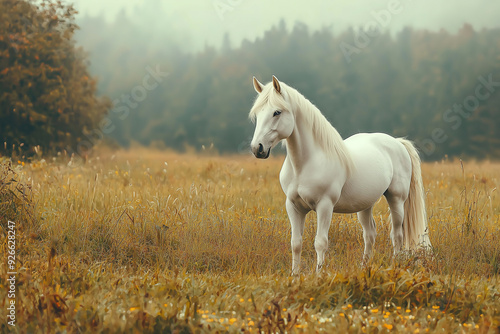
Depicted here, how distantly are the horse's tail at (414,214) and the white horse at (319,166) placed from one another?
0.14ft

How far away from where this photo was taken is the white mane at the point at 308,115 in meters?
4.93

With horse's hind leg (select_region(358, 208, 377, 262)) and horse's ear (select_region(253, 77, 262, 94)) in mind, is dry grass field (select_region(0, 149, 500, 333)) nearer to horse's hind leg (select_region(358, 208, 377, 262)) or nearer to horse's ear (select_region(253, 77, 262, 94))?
horse's hind leg (select_region(358, 208, 377, 262))

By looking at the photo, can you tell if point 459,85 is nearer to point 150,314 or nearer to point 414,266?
point 414,266

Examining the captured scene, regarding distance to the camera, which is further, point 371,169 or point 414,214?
point 414,214

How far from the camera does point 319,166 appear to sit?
17.4 feet

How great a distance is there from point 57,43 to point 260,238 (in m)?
14.0

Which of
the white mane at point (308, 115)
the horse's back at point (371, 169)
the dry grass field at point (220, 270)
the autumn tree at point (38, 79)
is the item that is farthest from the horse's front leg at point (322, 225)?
the autumn tree at point (38, 79)

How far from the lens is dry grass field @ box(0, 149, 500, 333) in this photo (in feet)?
12.4

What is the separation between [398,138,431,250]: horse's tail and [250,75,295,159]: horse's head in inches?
104

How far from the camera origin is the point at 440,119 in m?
24.5

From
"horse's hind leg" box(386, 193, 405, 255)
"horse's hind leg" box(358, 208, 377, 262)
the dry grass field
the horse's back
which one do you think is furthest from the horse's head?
"horse's hind leg" box(386, 193, 405, 255)

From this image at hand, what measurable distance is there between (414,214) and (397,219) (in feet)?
1.06

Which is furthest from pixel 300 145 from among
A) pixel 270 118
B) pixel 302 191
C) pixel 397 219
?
pixel 397 219

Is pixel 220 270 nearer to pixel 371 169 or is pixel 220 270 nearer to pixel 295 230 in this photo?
pixel 295 230
